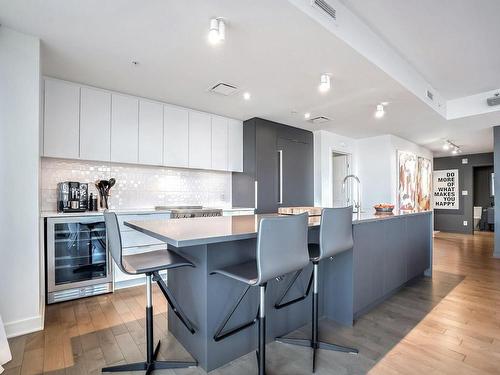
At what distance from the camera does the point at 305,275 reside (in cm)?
234

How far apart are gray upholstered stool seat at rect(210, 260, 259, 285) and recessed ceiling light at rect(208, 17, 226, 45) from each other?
5.26 feet

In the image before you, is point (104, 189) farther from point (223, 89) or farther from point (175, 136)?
point (223, 89)

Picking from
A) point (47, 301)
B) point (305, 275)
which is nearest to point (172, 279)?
point (305, 275)

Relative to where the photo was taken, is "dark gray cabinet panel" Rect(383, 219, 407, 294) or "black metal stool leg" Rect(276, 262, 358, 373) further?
"dark gray cabinet panel" Rect(383, 219, 407, 294)

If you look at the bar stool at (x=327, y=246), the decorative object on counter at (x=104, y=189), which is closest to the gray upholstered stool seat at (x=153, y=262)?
the bar stool at (x=327, y=246)

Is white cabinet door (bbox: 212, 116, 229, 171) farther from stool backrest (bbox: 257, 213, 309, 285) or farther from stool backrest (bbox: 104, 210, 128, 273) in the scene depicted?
stool backrest (bbox: 257, 213, 309, 285)

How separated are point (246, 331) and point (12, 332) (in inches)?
73.2

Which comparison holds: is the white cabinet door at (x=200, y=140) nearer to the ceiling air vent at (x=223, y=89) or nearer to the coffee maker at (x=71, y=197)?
the ceiling air vent at (x=223, y=89)

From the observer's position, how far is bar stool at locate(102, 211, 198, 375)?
1.58 m

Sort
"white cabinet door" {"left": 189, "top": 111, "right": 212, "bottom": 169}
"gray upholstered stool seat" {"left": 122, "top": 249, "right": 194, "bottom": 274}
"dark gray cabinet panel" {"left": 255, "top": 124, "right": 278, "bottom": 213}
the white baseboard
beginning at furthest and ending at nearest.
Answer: "dark gray cabinet panel" {"left": 255, "top": 124, "right": 278, "bottom": 213}
"white cabinet door" {"left": 189, "top": 111, "right": 212, "bottom": 169}
the white baseboard
"gray upholstered stool seat" {"left": 122, "top": 249, "right": 194, "bottom": 274}

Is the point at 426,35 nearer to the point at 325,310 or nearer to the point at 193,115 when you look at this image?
the point at 325,310

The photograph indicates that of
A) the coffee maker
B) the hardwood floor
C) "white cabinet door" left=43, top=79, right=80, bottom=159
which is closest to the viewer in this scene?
the hardwood floor

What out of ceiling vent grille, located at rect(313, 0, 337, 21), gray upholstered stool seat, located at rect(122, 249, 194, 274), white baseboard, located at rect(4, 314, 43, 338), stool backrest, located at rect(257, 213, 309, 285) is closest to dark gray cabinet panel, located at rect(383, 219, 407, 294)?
stool backrest, located at rect(257, 213, 309, 285)

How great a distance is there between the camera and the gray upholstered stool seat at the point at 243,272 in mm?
1466
